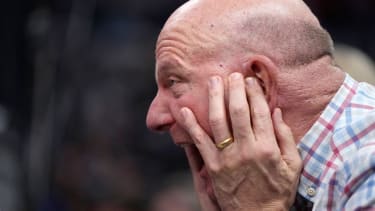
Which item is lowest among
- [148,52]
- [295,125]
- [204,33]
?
[148,52]

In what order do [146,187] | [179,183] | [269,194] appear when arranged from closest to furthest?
[269,194]
[179,183]
[146,187]

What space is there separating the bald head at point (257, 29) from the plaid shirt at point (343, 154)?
12 centimetres

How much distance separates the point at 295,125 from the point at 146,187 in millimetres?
2609

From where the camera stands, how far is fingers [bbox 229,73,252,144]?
204 centimetres

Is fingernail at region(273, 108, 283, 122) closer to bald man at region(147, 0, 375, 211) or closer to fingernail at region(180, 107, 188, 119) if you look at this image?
bald man at region(147, 0, 375, 211)

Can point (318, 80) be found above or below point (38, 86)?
above

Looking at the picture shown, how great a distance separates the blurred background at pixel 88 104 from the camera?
171 inches

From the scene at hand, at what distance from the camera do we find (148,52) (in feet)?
16.9

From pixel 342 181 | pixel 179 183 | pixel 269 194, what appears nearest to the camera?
pixel 342 181

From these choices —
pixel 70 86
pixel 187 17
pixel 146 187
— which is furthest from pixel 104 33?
pixel 187 17

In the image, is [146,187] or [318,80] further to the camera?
[146,187]

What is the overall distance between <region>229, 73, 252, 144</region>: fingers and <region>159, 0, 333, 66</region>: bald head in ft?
0.18

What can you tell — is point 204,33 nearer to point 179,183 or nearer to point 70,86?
point 179,183

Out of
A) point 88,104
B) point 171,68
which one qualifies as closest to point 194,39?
point 171,68
